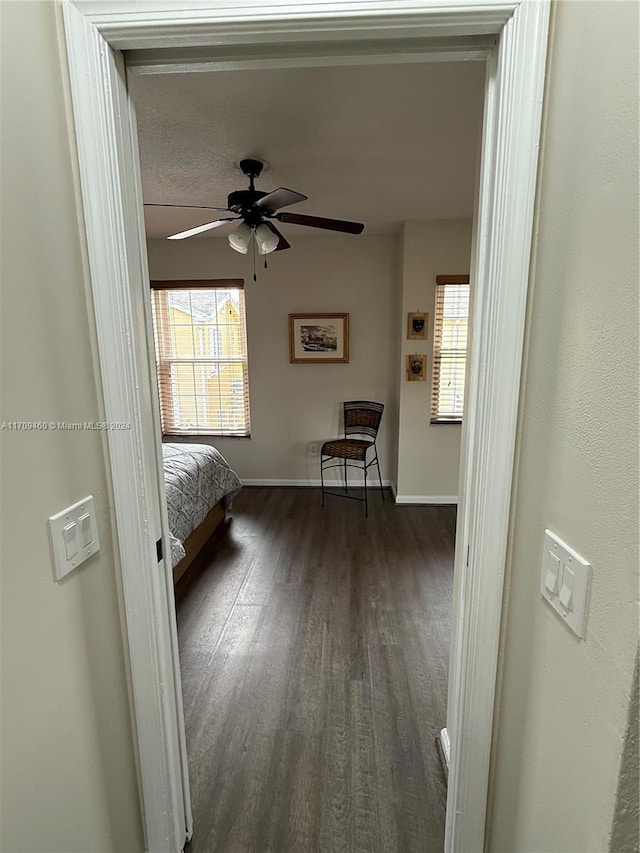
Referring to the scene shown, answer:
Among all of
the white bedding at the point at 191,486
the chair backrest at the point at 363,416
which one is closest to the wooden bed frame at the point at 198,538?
the white bedding at the point at 191,486

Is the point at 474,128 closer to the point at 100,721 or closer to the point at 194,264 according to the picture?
the point at 100,721

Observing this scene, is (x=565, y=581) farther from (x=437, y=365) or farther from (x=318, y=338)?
(x=318, y=338)

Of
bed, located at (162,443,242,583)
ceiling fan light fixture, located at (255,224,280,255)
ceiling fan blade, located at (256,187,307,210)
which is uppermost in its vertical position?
ceiling fan blade, located at (256,187,307,210)

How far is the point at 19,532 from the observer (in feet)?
2.45

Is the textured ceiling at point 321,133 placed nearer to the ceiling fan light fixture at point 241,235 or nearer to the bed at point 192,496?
the ceiling fan light fixture at point 241,235

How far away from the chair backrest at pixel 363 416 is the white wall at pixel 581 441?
3426 mm

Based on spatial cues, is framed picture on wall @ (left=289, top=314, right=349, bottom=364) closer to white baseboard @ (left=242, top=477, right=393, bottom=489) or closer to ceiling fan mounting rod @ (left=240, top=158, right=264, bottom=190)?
white baseboard @ (left=242, top=477, right=393, bottom=489)

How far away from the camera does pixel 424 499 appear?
13.7 feet

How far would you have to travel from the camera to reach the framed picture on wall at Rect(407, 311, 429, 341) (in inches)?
153

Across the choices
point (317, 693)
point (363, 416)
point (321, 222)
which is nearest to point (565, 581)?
point (317, 693)

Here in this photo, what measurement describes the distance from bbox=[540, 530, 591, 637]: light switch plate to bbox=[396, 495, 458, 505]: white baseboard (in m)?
3.35

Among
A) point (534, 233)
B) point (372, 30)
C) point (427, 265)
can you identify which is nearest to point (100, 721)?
point (534, 233)

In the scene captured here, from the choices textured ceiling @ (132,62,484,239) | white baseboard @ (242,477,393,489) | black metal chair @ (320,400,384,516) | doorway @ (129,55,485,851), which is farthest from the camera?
white baseboard @ (242,477,393,489)

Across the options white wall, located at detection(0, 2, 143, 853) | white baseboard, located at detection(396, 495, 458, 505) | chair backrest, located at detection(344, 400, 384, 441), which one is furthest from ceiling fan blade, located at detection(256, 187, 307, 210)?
white baseboard, located at detection(396, 495, 458, 505)
